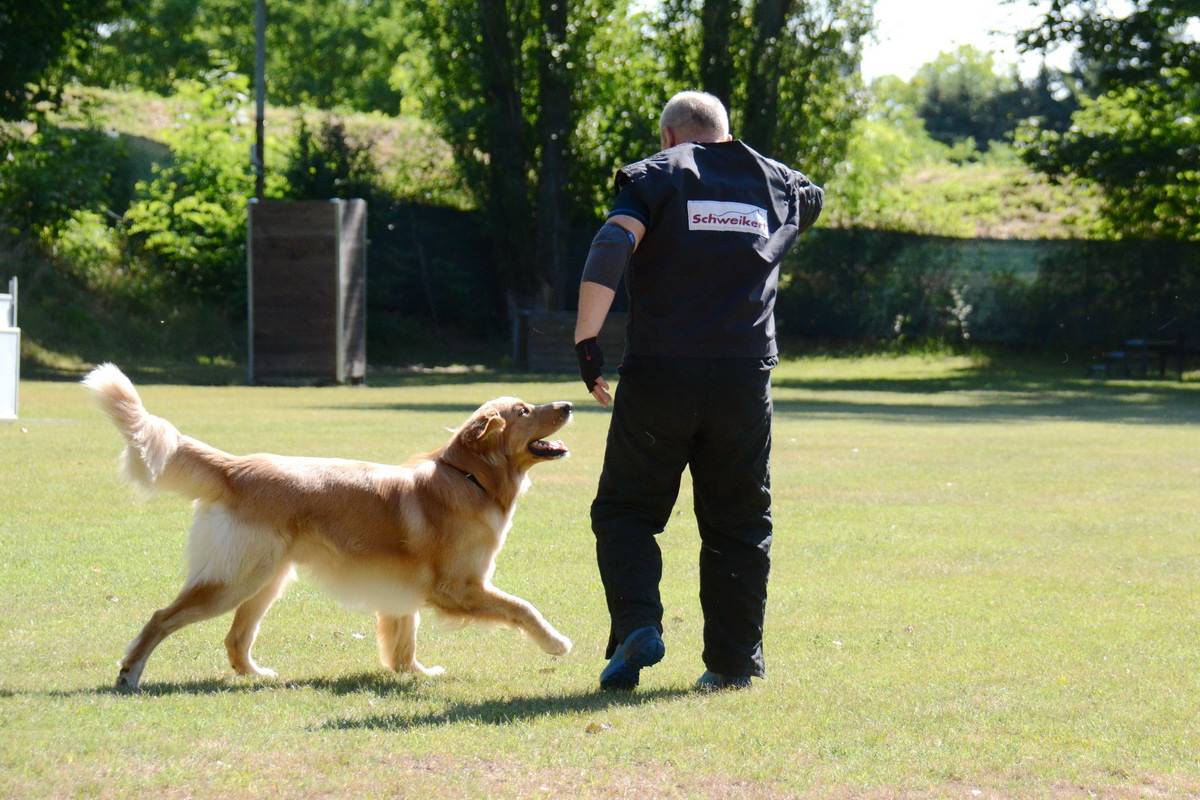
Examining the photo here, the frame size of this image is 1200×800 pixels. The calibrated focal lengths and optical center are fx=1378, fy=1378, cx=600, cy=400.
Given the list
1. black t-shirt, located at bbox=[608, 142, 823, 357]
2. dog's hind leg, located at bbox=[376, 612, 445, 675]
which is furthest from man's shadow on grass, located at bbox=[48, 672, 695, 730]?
black t-shirt, located at bbox=[608, 142, 823, 357]

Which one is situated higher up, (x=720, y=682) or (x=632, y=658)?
(x=632, y=658)

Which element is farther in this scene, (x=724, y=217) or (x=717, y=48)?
(x=717, y=48)

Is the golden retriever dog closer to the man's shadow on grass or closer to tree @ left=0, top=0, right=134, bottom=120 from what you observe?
the man's shadow on grass

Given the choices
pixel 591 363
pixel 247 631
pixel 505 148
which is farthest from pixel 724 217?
pixel 505 148

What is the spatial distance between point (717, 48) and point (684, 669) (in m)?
26.6

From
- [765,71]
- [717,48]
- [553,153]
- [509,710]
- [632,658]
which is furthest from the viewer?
[553,153]

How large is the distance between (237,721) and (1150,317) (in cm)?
3043

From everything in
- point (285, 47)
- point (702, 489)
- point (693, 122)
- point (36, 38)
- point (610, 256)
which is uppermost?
point (285, 47)

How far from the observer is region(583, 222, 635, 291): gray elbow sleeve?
4719mm

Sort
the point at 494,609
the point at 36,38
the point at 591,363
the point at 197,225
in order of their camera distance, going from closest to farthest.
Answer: the point at 591,363 < the point at 494,609 < the point at 36,38 < the point at 197,225

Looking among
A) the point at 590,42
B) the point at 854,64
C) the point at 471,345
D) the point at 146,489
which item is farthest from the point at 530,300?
the point at 146,489

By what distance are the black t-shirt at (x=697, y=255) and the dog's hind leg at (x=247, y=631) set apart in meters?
1.69

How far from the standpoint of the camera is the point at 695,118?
200 inches

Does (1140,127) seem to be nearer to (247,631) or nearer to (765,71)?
(765,71)
